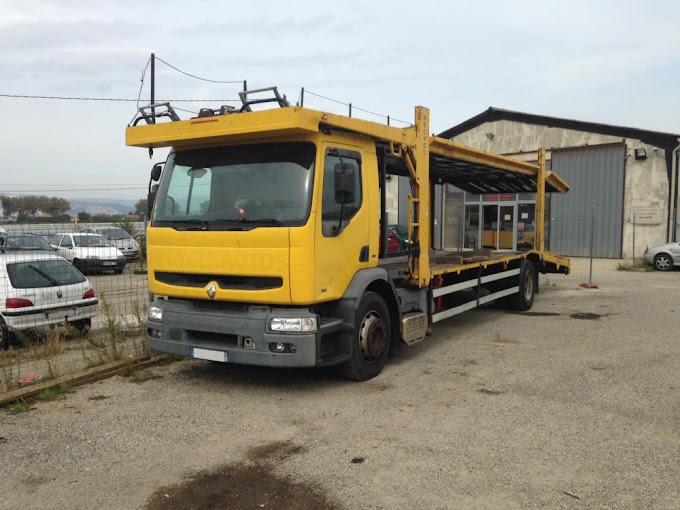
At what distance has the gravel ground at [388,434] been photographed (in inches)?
146

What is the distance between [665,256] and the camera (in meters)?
18.8

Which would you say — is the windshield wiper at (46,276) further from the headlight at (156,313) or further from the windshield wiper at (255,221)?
the windshield wiper at (255,221)

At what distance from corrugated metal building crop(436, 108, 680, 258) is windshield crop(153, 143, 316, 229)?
14.7 metres

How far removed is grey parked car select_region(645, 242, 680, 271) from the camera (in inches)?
732

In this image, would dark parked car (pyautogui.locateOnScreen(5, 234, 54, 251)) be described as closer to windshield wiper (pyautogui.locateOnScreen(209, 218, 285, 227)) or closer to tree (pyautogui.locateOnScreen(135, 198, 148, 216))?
tree (pyautogui.locateOnScreen(135, 198, 148, 216))

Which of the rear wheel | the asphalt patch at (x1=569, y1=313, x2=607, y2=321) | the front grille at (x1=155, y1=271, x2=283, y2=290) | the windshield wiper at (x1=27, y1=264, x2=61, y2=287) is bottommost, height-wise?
the asphalt patch at (x1=569, y1=313, x2=607, y2=321)

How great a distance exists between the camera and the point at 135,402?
5535mm

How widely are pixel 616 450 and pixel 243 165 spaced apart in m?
4.06

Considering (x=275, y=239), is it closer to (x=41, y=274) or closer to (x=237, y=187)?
(x=237, y=187)

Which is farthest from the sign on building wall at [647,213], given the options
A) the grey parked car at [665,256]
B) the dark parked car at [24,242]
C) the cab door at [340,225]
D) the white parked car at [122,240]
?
the dark parked car at [24,242]

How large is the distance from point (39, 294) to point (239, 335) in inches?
167

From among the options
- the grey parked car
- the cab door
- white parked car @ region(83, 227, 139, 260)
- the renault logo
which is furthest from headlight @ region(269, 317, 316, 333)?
white parked car @ region(83, 227, 139, 260)

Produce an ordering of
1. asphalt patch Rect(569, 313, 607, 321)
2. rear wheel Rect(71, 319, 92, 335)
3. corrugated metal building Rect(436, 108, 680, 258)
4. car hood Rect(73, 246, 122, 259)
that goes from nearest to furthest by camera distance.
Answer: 1. rear wheel Rect(71, 319, 92, 335)
2. asphalt patch Rect(569, 313, 607, 321)
3. car hood Rect(73, 246, 122, 259)
4. corrugated metal building Rect(436, 108, 680, 258)

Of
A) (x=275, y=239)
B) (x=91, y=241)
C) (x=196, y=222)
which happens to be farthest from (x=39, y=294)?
(x=91, y=241)
